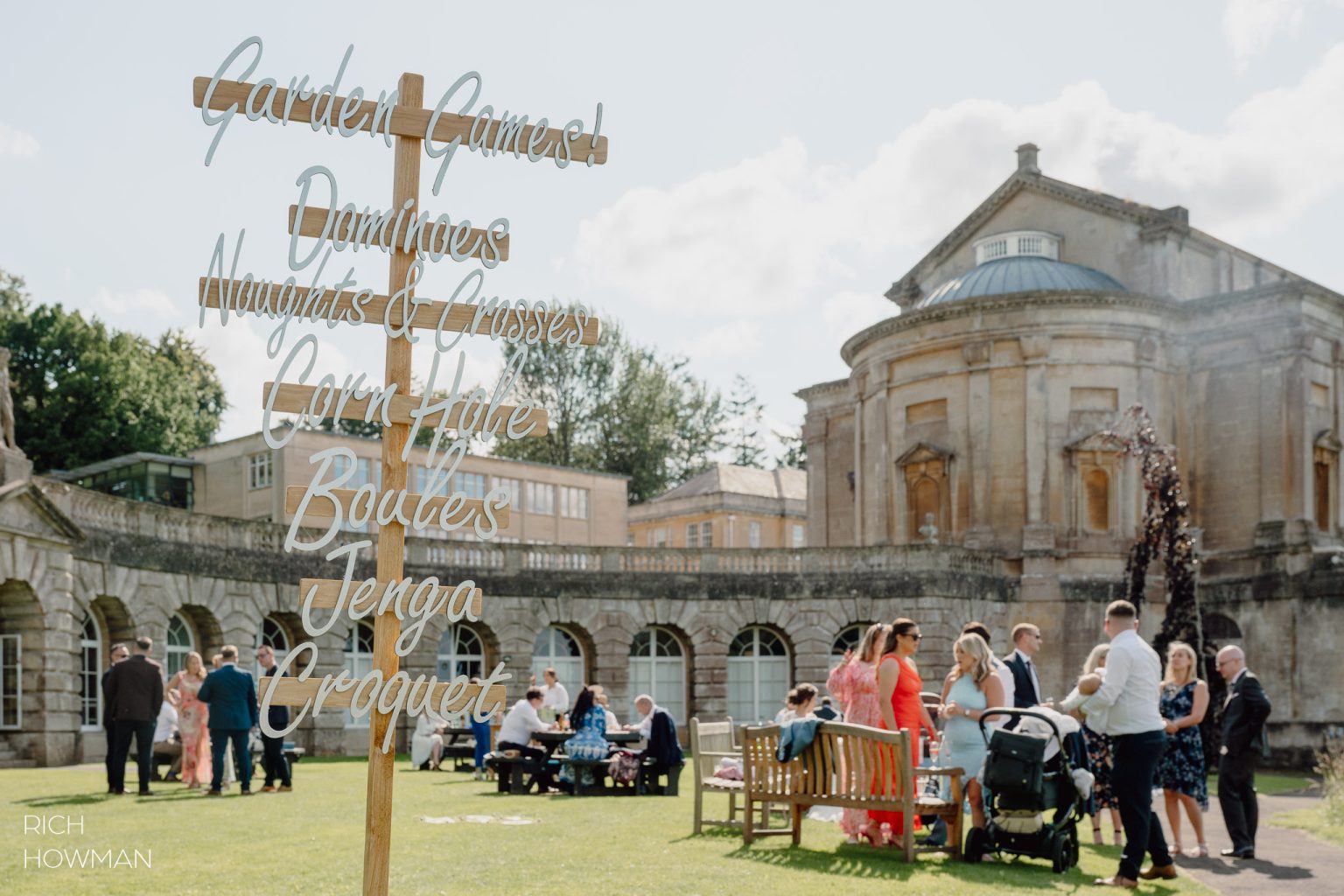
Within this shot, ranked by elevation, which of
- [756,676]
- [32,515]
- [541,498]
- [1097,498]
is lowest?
[756,676]

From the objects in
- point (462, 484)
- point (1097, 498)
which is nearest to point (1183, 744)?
point (1097, 498)

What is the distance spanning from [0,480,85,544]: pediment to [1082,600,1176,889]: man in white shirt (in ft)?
59.0

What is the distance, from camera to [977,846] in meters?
11.3

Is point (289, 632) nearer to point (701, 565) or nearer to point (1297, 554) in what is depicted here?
point (701, 565)

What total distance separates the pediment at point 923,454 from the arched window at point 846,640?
554cm

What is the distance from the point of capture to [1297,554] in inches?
1479

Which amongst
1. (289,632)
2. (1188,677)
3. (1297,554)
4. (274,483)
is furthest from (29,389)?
(1188,677)

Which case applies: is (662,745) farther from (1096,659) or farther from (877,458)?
(877,458)

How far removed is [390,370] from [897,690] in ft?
21.0

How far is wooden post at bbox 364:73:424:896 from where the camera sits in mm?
7188

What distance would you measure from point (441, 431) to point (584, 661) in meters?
29.2

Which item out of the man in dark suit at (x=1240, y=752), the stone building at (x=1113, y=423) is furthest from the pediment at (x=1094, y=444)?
the man in dark suit at (x=1240, y=752)

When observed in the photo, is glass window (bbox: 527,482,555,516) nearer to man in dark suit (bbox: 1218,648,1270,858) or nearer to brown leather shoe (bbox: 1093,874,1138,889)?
man in dark suit (bbox: 1218,648,1270,858)

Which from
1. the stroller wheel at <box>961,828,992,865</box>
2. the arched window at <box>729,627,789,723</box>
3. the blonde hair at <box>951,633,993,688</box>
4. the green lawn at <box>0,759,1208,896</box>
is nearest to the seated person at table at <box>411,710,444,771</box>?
the green lawn at <box>0,759,1208,896</box>
